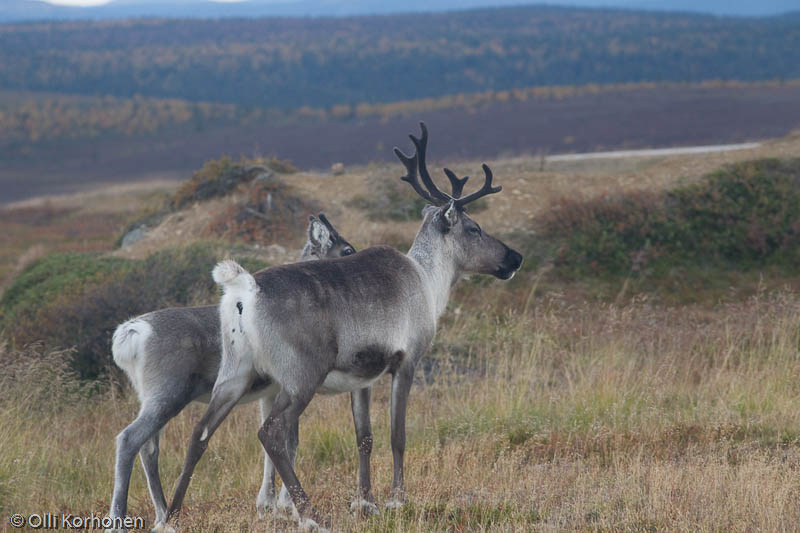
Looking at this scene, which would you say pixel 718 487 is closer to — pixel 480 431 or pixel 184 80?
pixel 480 431

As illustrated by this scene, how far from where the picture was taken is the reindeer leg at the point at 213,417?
6.27 metres

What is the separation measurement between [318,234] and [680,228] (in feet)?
36.0

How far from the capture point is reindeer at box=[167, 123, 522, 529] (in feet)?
20.2

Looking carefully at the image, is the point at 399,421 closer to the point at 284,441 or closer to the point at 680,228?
the point at 284,441

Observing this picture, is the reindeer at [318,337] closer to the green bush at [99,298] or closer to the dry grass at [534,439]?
the dry grass at [534,439]

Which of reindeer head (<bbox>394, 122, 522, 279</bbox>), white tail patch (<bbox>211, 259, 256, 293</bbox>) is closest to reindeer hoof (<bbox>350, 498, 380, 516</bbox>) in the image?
white tail patch (<bbox>211, 259, 256, 293</bbox>)

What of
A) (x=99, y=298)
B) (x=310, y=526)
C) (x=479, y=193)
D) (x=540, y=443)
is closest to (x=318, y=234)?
(x=479, y=193)

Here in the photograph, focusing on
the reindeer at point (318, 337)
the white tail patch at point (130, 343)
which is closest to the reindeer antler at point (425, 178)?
the reindeer at point (318, 337)

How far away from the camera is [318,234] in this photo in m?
8.66

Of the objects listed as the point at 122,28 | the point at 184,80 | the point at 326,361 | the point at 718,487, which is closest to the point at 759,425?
the point at 718,487

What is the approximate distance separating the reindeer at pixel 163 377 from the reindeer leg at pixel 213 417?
0.23 meters

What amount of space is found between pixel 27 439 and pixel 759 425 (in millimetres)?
7241

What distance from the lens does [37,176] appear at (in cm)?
5059

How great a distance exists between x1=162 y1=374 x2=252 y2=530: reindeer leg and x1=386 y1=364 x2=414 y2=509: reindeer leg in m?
1.20
